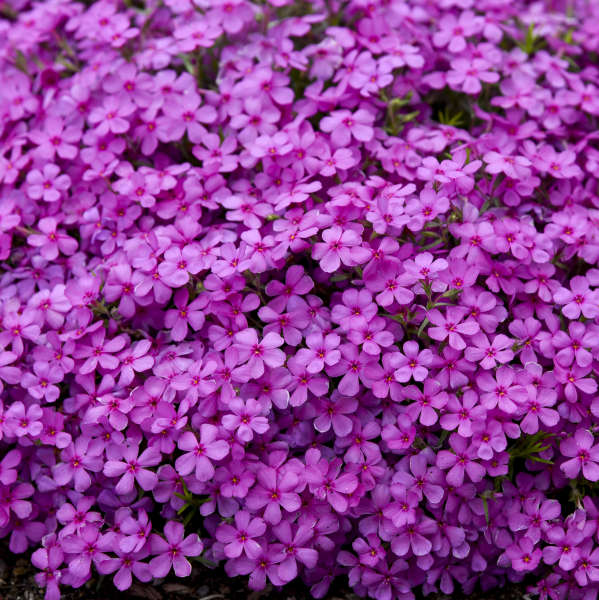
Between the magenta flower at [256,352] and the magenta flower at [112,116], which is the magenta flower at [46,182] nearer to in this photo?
the magenta flower at [112,116]

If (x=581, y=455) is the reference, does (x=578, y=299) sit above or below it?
above

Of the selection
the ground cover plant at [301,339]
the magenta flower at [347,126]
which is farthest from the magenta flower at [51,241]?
the magenta flower at [347,126]

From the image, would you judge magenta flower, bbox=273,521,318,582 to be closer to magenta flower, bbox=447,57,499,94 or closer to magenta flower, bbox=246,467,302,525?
magenta flower, bbox=246,467,302,525

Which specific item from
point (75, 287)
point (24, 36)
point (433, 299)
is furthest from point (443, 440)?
point (24, 36)

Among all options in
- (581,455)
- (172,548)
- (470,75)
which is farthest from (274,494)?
(470,75)

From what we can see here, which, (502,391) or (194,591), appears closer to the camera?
(502,391)

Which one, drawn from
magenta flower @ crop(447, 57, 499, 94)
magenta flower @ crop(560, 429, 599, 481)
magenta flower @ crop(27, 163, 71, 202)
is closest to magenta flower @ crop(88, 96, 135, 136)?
magenta flower @ crop(27, 163, 71, 202)

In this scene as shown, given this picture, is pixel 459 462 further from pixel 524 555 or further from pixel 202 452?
pixel 202 452

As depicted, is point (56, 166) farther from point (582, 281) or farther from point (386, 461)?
point (582, 281)

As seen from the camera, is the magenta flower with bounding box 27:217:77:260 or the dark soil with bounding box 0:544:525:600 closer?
the dark soil with bounding box 0:544:525:600

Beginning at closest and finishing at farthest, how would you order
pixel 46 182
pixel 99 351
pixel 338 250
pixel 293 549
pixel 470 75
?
1. pixel 293 549
2. pixel 338 250
3. pixel 99 351
4. pixel 46 182
5. pixel 470 75
